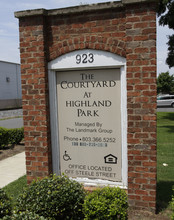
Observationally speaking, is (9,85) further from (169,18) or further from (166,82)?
(166,82)

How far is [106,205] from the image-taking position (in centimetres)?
315

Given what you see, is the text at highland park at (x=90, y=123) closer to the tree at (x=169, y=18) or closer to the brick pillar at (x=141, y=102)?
the brick pillar at (x=141, y=102)

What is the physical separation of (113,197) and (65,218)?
76cm

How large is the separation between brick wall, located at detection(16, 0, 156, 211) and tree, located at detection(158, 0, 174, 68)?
12379 mm

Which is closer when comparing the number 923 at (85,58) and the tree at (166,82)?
the number 923 at (85,58)

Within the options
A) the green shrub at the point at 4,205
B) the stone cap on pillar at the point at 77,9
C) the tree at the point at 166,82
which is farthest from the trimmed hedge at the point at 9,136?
the tree at the point at 166,82

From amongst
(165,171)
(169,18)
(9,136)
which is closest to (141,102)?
(165,171)

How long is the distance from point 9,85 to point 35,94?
36609mm

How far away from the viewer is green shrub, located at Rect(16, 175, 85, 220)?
3.19 metres

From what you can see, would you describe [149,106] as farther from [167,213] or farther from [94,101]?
[167,213]

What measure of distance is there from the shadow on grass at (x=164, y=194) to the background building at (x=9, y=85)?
33150 millimetres

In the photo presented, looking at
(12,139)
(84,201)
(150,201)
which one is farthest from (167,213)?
(12,139)

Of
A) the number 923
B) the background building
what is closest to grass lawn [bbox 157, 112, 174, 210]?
the number 923

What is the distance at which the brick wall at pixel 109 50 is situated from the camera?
143 inches
